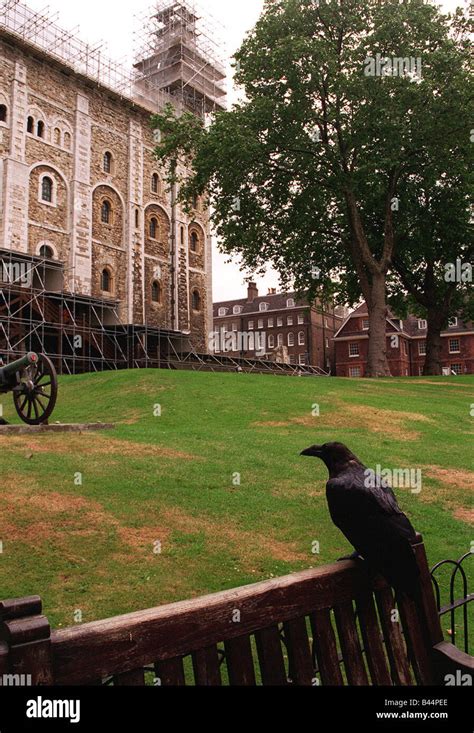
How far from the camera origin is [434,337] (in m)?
31.7

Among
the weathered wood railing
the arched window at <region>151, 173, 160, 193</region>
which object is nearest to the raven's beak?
the weathered wood railing

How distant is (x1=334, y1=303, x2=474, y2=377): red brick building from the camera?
193 feet

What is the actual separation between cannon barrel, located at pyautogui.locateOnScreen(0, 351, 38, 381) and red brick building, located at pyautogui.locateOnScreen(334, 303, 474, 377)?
2002 inches

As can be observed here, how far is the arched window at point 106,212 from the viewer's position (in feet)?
130

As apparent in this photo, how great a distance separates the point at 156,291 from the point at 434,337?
21449mm

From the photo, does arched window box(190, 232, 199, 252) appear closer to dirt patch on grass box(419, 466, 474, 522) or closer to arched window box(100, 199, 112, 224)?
arched window box(100, 199, 112, 224)

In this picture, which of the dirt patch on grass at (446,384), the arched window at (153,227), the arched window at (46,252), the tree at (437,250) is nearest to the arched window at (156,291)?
the arched window at (153,227)

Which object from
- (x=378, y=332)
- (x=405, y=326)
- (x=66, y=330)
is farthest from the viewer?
(x=405, y=326)

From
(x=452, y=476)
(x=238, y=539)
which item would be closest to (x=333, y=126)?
(x=452, y=476)

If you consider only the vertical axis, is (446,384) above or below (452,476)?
above

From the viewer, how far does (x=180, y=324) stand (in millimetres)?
44969

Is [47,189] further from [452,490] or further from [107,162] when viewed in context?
[452,490]

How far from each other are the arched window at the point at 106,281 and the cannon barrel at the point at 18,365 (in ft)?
91.3

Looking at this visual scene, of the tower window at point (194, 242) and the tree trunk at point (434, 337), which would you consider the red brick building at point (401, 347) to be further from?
the tree trunk at point (434, 337)
